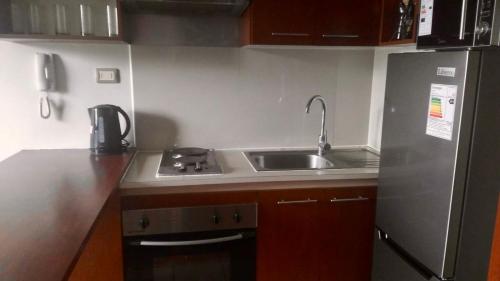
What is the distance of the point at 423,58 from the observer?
1.40 meters

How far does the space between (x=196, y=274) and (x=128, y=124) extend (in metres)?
0.86

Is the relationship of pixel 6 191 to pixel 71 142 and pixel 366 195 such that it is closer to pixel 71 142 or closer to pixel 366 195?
pixel 71 142

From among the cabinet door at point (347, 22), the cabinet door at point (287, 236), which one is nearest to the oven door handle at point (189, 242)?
the cabinet door at point (287, 236)

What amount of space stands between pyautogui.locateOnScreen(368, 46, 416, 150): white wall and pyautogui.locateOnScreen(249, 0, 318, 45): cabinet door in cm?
59

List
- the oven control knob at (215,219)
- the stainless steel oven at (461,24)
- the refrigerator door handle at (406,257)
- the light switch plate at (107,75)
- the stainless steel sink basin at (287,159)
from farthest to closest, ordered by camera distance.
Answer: the stainless steel sink basin at (287,159) → the light switch plate at (107,75) → the oven control knob at (215,219) → the refrigerator door handle at (406,257) → the stainless steel oven at (461,24)

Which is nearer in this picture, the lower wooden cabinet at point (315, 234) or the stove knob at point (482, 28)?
the stove knob at point (482, 28)

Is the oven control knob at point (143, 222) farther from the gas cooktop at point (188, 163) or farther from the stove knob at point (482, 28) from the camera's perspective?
the stove knob at point (482, 28)

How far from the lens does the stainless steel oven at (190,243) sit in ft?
5.63

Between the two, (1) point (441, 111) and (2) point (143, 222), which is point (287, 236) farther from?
(1) point (441, 111)

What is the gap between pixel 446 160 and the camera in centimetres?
130

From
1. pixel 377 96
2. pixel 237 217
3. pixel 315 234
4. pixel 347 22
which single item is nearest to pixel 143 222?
pixel 237 217

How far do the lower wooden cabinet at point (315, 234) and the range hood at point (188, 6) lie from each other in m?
0.92

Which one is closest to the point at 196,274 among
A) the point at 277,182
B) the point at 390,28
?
the point at 277,182

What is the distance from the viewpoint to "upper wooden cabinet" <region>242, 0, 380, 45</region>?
187 centimetres
